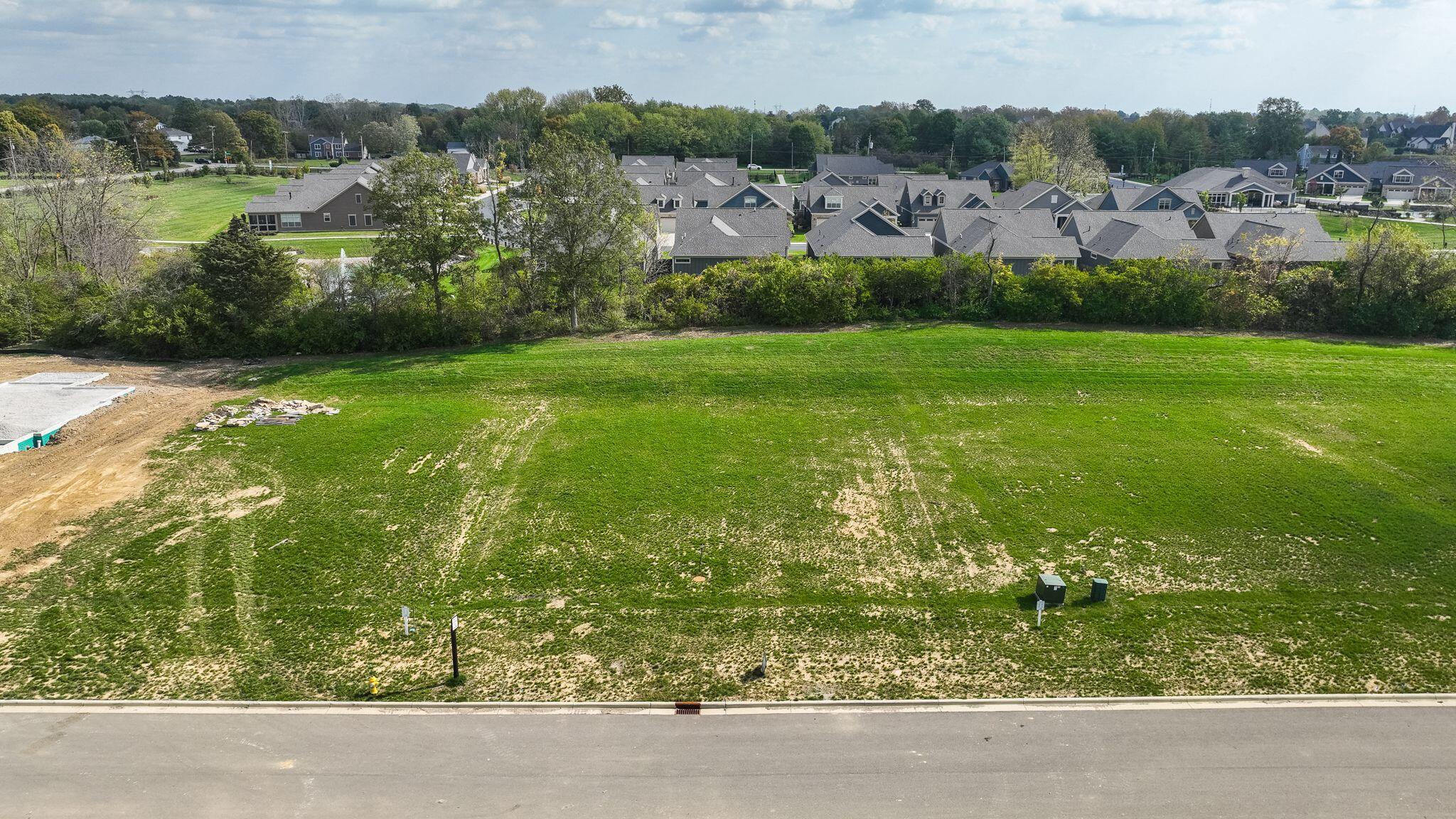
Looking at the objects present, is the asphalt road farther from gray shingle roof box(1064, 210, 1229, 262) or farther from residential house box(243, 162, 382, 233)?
residential house box(243, 162, 382, 233)

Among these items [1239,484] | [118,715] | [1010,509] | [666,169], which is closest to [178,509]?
[118,715]

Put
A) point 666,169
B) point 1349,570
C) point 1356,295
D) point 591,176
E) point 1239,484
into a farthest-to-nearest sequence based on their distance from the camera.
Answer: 1. point 666,169
2. point 1356,295
3. point 591,176
4. point 1239,484
5. point 1349,570

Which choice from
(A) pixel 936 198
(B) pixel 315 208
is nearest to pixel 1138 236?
(A) pixel 936 198

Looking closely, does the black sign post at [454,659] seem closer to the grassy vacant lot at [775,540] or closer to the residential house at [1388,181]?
the grassy vacant lot at [775,540]

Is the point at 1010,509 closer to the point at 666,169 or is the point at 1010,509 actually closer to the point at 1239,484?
the point at 1239,484

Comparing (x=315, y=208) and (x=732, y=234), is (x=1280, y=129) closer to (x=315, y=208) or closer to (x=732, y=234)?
(x=732, y=234)

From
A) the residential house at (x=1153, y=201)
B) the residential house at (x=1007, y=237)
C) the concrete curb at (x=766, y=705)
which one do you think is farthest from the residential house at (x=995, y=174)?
the concrete curb at (x=766, y=705)
